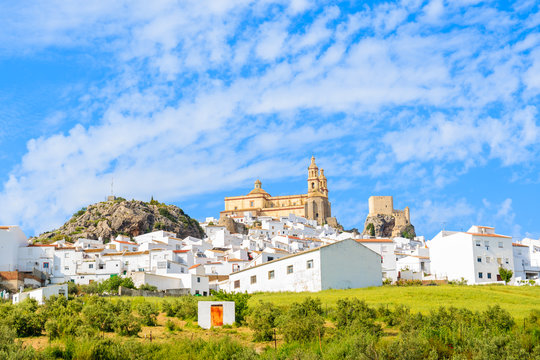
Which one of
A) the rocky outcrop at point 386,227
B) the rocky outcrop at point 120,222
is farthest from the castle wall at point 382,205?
the rocky outcrop at point 120,222

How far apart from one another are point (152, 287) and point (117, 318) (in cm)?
2600

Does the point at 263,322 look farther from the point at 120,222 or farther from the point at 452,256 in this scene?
the point at 120,222

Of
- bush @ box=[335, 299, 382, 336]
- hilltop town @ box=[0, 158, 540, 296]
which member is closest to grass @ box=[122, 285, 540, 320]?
bush @ box=[335, 299, 382, 336]

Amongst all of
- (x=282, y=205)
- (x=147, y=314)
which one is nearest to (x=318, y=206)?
(x=282, y=205)

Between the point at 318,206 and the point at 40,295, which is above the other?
the point at 318,206

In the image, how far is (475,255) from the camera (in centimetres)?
6272

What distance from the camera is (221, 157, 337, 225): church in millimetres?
146875

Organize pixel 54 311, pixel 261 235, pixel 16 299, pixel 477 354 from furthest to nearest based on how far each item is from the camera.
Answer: pixel 261 235 < pixel 16 299 < pixel 54 311 < pixel 477 354

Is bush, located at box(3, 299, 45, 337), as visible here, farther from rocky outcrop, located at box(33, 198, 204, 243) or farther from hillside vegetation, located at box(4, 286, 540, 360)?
rocky outcrop, located at box(33, 198, 204, 243)

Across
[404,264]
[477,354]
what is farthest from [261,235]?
[477,354]

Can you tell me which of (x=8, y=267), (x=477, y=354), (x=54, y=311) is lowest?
(x=477, y=354)

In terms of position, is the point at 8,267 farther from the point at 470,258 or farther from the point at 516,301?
the point at 516,301

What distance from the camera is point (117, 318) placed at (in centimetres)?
2927

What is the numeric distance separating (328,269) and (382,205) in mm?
100201
